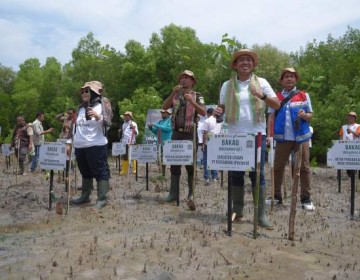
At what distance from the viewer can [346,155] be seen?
6.53 meters

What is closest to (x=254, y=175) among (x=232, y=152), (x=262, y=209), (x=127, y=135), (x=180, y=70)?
(x=262, y=209)

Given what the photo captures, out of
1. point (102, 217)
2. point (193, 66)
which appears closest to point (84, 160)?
point (102, 217)

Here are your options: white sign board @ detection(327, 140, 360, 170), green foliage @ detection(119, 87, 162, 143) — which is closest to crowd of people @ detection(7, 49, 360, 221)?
white sign board @ detection(327, 140, 360, 170)

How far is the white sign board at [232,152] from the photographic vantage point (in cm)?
508

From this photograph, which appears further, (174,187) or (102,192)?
(174,187)

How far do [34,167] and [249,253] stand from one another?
11697mm

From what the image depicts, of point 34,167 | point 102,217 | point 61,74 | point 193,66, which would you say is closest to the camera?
point 102,217

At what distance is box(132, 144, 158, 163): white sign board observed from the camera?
8.91 m

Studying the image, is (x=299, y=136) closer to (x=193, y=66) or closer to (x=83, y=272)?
(x=83, y=272)

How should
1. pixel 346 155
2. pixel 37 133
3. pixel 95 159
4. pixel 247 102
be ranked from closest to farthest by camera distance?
pixel 247 102 < pixel 346 155 < pixel 95 159 < pixel 37 133

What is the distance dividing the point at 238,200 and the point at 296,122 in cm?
165

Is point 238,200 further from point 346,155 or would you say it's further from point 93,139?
point 93,139

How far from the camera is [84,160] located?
23.3ft

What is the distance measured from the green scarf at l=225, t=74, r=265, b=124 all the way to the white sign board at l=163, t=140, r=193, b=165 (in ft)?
4.30
